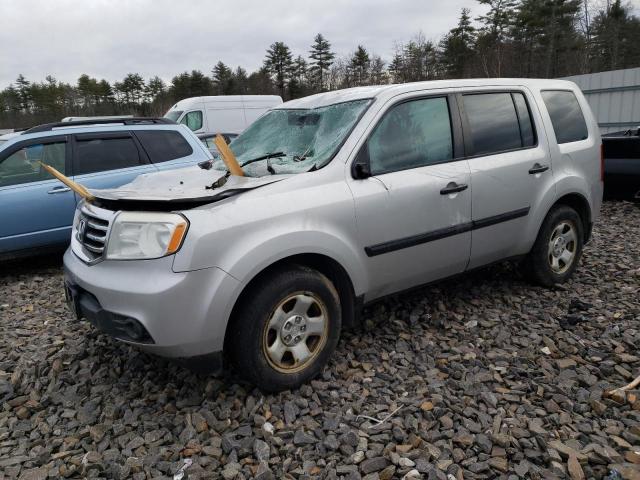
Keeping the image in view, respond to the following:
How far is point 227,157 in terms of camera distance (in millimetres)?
2973

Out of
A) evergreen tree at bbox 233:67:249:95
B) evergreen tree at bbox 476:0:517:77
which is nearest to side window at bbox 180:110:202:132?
evergreen tree at bbox 476:0:517:77

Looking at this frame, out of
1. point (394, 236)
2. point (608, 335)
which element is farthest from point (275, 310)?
point (608, 335)

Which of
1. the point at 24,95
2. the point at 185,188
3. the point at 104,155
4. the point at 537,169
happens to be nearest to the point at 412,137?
the point at 537,169

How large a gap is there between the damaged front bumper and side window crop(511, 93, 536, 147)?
2.77 meters

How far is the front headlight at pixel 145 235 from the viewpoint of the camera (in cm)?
247

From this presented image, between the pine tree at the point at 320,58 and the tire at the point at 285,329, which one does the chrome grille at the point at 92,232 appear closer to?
the tire at the point at 285,329

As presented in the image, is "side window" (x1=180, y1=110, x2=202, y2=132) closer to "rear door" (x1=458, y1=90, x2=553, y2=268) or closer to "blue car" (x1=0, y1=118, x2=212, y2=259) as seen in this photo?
"blue car" (x1=0, y1=118, x2=212, y2=259)

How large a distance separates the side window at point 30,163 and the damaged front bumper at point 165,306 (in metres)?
3.57

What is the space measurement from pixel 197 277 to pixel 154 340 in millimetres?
398

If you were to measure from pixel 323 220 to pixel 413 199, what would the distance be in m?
0.72

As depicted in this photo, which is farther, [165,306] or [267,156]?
[267,156]

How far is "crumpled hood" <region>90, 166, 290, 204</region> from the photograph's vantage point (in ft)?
8.54

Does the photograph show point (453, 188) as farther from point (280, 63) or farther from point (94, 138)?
point (280, 63)

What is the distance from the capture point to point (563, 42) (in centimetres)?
3681
